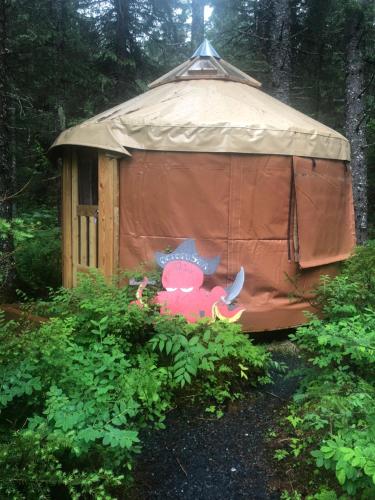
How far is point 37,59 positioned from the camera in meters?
7.57

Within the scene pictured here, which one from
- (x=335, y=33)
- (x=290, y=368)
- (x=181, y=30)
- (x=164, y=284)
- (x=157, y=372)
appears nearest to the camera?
(x=157, y=372)

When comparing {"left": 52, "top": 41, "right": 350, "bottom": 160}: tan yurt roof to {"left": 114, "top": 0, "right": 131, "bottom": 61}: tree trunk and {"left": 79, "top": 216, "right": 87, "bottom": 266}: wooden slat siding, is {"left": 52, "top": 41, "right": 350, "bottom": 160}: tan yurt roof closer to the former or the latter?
{"left": 79, "top": 216, "right": 87, "bottom": 266}: wooden slat siding

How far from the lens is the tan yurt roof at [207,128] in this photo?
4.27 m

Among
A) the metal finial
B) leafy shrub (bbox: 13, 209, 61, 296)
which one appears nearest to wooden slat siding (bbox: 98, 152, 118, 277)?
leafy shrub (bbox: 13, 209, 61, 296)

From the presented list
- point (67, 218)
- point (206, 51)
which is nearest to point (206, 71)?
point (206, 51)

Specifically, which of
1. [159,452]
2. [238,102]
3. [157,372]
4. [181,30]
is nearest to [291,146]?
[238,102]

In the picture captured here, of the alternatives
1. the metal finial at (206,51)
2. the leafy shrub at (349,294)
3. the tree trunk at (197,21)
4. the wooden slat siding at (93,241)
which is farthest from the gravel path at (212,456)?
the tree trunk at (197,21)

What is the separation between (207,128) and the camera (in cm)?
425

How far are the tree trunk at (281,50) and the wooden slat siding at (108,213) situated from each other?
4733 millimetres

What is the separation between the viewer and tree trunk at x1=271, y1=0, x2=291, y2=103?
7.57 meters

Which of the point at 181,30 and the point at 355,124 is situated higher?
the point at 181,30

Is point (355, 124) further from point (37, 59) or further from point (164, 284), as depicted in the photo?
point (37, 59)

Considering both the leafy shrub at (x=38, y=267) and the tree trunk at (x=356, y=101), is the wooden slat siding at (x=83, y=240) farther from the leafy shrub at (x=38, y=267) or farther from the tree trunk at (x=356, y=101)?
the tree trunk at (x=356, y=101)

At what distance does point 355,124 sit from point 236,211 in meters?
4.07
